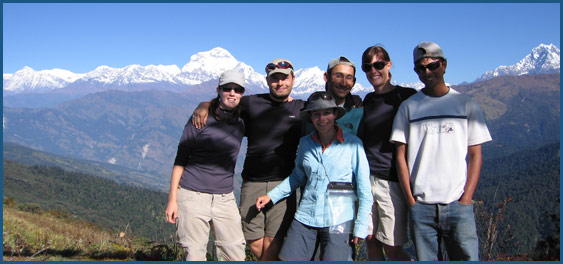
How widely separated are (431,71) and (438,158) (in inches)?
32.5

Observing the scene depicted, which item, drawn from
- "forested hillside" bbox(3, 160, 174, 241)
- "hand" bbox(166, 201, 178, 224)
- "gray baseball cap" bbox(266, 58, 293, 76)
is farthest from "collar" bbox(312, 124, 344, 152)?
"forested hillside" bbox(3, 160, 174, 241)

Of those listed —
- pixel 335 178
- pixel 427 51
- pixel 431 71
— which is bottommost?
pixel 335 178

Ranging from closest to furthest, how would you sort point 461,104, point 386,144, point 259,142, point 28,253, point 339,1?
point 461,104 → point 386,144 → point 259,142 → point 339,1 → point 28,253

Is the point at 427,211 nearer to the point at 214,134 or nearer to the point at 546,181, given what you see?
the point at 214,134

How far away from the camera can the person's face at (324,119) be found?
13.7 ft

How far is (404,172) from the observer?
4258 mm

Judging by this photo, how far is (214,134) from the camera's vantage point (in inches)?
182

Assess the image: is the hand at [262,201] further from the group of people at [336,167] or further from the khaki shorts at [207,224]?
the khaki shorts at [207,224]

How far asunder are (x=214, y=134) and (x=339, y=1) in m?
2.22

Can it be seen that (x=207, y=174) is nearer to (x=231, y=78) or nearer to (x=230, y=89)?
(x=230, y=89)

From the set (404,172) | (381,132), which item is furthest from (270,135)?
(404,172)

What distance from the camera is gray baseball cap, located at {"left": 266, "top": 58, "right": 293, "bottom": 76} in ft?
15.3

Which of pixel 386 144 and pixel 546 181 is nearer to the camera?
pixel 386 144

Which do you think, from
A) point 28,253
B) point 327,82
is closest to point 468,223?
point 327,82
